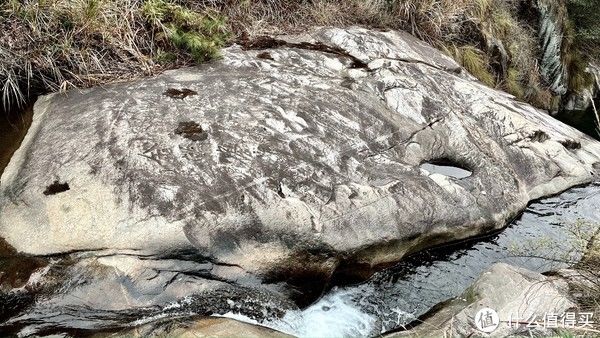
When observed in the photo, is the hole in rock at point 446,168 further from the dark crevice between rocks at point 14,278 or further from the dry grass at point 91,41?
the dark crevice between rocks at point 14,278

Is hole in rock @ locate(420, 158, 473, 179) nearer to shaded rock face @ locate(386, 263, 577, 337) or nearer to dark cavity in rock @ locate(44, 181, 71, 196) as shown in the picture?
shaded rock face @ locate(386, 263, 577, 337)

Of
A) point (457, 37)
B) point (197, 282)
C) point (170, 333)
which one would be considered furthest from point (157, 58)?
point (457, 37)

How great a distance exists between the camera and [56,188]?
12.3 feet

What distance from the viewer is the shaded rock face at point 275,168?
3641 millimetres

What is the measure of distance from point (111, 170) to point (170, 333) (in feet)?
4.34

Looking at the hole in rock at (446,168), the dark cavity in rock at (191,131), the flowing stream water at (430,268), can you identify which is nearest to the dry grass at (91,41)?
the flowing stream water at (430,268)

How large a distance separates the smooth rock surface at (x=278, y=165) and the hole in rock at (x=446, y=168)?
6cm

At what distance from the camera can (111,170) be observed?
384 centimetres

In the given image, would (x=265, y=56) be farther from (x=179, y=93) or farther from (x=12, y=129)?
(x=12, y=129)

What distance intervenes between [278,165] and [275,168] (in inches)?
1.9

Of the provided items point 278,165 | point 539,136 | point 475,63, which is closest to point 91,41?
point 278,165

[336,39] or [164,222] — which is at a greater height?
[336,39]

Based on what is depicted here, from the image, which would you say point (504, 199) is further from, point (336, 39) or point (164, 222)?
point (164, 222)

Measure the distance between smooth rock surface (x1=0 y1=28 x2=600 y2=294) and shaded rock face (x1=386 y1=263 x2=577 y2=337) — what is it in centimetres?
69
